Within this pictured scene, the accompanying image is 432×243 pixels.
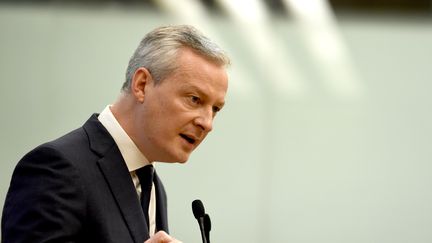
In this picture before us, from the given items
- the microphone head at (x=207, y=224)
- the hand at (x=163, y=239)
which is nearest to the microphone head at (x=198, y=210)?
the microphone head at (x=207, y=224)

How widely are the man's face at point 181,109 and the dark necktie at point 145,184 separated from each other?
5cm

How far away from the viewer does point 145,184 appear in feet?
5.75

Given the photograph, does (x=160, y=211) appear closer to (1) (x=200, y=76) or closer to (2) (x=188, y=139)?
(2) (x=188, y=139)

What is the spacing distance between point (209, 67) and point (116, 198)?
1.17ft

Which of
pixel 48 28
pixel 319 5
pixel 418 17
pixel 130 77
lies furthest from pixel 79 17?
pixel 130 77

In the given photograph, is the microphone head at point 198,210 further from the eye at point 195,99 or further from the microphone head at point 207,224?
the eye at point 195,99

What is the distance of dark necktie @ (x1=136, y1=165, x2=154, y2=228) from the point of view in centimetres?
174

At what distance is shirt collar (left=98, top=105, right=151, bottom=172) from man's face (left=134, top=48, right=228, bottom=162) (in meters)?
0.02

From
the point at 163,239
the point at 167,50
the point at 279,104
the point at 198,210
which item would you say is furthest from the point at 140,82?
the point at 279,104

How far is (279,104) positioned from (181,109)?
2.64 meters

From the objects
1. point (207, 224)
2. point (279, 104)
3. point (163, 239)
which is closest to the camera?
point (163, 239)

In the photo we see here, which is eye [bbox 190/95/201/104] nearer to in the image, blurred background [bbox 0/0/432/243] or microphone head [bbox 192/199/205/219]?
microphone head [bbox 192/199/205/219]

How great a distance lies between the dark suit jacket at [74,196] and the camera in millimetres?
1465

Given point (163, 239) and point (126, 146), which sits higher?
point (126, 146)
